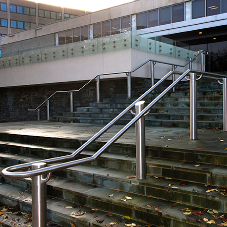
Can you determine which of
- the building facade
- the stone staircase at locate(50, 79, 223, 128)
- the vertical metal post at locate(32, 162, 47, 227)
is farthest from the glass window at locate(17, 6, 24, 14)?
the vertical metal post at locate(32, 162, 47, 227)

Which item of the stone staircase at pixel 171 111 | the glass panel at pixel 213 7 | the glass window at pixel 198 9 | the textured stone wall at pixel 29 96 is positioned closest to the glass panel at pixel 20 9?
the textured stone wall at pixel 29 96

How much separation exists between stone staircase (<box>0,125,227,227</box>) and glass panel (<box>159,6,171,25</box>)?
59.0 feet

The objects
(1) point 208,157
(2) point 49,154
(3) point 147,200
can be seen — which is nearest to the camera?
(3) point 147,200

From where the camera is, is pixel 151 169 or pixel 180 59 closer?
pixel 151 169

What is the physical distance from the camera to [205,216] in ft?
Result: 8.39

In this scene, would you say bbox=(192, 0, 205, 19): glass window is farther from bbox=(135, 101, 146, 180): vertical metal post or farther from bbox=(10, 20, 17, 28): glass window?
bbox=(10, 20, 17, 28): glass window

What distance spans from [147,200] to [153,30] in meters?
19.2

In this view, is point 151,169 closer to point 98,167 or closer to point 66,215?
point 98,167

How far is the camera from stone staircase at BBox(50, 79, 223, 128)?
6.72m

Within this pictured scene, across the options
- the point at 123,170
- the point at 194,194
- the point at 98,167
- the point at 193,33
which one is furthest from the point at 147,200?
the point at 193,33

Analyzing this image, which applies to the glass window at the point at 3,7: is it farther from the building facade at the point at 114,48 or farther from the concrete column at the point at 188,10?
the concrete column at the point at 188,10

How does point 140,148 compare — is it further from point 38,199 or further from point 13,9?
point 13,9

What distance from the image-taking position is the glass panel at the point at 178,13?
64.6 ft

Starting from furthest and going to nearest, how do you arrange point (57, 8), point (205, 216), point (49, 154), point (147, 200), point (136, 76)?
point (57, 8) → point (136, 76) → point (49, 154) → point (147, 200) → point (205, 216)
